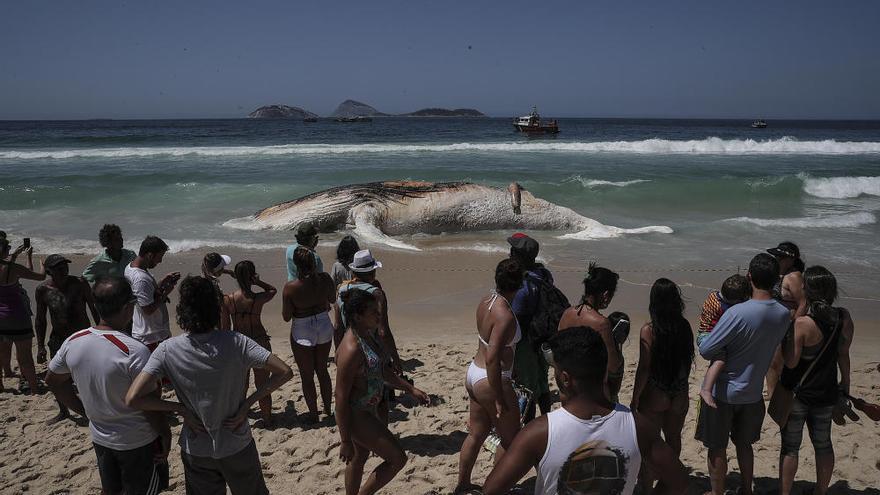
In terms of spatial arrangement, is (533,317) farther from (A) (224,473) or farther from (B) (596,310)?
(A) (224,473)

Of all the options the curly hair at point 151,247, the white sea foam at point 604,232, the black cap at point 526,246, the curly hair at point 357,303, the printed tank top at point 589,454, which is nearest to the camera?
the printed tank top at point 589,454

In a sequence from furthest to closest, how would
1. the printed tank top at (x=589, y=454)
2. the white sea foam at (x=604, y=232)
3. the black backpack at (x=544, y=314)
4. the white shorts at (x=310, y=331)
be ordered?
the white sea foam at (x=604, y=232) → the white shorts at (x=310, y=331) → the black backpack at (x=544, y=314) → the printed tank top at (x=589, y=454)

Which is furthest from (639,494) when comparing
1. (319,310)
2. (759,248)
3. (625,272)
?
(759,248)

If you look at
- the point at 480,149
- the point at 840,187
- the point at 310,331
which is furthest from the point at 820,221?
the point at 480,149

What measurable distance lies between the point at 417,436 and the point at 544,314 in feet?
5.31

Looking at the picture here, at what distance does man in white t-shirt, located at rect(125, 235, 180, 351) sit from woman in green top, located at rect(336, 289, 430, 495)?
191cm

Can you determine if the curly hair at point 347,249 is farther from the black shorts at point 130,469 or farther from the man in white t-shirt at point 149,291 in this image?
the black shorts at point 130,469

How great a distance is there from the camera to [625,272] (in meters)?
8.97

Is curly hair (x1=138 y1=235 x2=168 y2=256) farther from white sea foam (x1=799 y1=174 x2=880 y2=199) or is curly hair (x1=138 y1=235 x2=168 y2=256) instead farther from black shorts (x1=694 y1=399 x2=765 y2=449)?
white sea foam (x1=799 y1=174 x2=880 y2=199)

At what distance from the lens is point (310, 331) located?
4.54 meters

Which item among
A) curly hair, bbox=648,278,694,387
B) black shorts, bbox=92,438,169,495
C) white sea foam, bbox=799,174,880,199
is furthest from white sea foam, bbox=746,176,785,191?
black shorts, bbox=92,438,169,495

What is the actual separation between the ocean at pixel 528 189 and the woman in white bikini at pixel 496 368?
6256 mm

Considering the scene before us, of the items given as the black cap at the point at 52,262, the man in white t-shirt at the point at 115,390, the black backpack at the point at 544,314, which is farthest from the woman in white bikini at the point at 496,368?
the black cap at the point at 52,262

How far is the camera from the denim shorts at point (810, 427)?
Answer: 3406 millimetres
